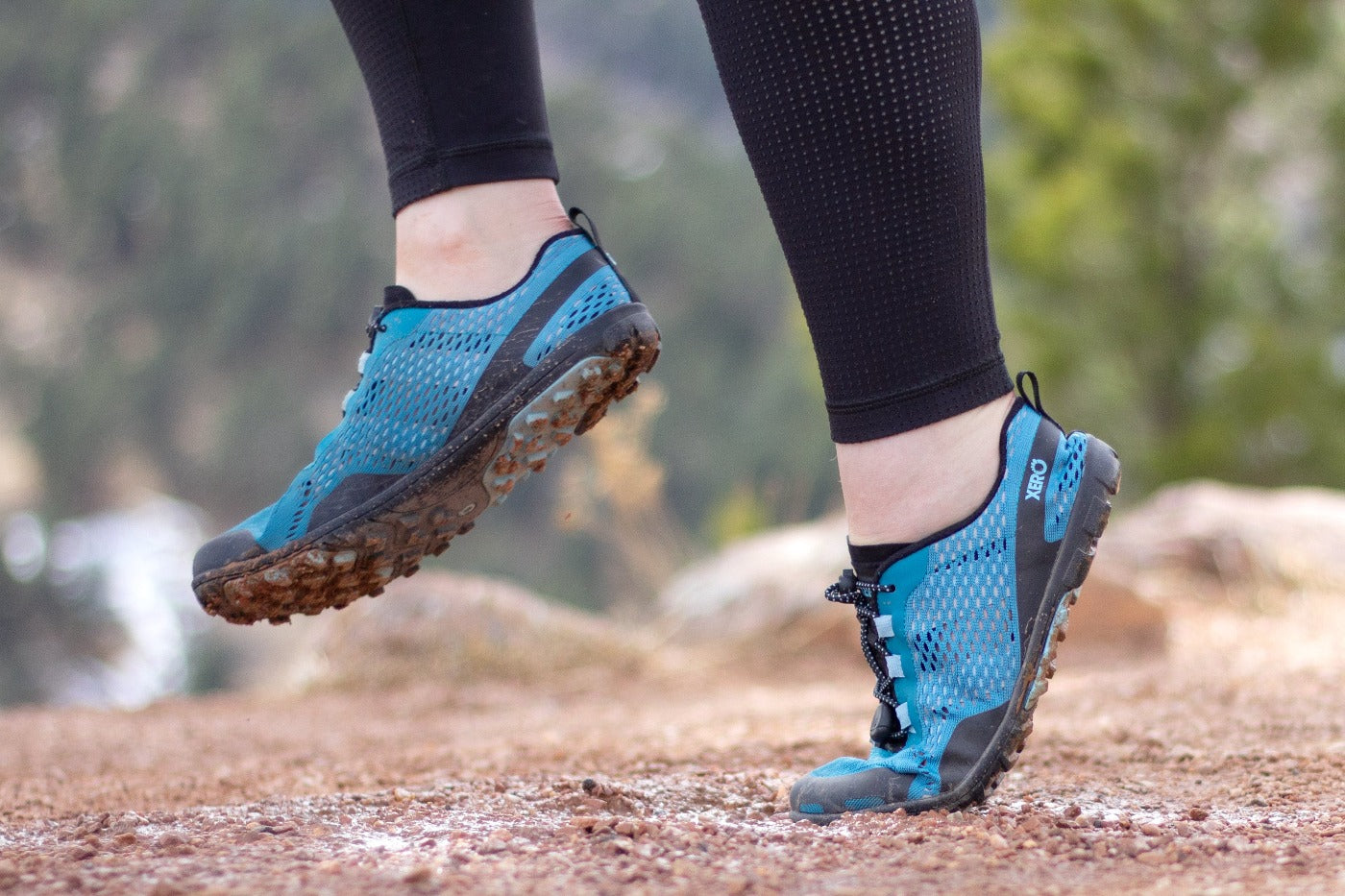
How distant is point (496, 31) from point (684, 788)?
0.71m

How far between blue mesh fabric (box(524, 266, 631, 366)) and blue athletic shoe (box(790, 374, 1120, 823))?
0.32 meters

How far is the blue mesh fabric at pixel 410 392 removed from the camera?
3.56ft

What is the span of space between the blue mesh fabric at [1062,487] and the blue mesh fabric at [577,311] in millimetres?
394

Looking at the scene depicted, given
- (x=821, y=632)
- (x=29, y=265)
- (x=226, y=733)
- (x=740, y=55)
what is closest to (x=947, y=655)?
(x=740, y=55)

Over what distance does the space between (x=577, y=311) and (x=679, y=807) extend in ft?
1.46

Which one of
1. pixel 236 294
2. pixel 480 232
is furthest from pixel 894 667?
pixel 236 294

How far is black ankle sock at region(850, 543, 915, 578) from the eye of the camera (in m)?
1.01

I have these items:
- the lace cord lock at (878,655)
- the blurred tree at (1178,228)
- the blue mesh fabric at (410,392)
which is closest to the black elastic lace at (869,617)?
the lace cord lock at (878,655)

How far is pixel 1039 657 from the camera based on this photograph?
3.26 feet

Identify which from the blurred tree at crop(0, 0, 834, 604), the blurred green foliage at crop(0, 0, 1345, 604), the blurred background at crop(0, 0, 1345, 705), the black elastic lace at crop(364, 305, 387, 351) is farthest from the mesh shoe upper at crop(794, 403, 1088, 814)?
the blurred tree at crop(0, 0, 834, 604)

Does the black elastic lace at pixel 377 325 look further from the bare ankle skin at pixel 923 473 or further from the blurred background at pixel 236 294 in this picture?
the blurred background at pixel 236 294

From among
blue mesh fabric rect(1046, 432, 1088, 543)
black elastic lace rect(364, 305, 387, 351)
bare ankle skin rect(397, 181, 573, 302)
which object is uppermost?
bare ankle skin rect(397, 181, 573, 302)

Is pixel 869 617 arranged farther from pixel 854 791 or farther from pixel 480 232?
pixel 480 232

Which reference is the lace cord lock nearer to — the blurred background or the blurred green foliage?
the blurred background
